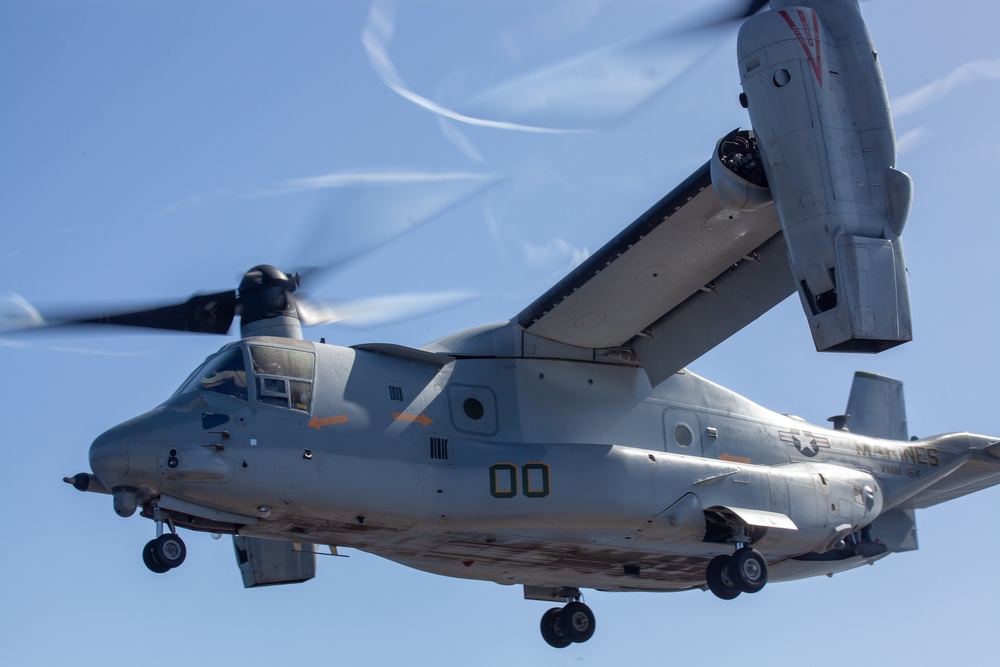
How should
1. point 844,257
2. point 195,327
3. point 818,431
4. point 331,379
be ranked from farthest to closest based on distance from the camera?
1. point 818,431
2. point 195,327
3. point 331,379
4. point 844,257

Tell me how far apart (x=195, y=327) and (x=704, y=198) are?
6.68 metres

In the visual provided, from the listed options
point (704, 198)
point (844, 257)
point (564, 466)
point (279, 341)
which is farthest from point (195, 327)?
point (844, 257)

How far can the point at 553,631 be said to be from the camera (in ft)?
67.2

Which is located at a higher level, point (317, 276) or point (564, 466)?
point (317, 276)

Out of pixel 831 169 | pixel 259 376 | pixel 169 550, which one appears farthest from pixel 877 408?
pixel 169 550

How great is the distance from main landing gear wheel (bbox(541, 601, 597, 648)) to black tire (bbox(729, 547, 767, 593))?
11.5 ft

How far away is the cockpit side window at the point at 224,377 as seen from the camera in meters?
15.8

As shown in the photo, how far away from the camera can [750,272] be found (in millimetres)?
17641

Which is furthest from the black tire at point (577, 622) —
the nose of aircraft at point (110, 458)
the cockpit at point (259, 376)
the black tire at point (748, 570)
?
the nose of aircraft at point (110, 458)

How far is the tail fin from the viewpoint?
893 inches

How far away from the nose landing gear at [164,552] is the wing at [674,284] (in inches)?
212

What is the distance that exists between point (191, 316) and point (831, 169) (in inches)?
322

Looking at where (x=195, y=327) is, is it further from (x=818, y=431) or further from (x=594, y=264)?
(x=818, y=431)

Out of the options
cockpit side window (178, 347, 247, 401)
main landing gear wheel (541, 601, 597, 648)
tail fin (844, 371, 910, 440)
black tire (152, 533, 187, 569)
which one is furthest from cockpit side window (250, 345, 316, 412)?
tail fin (844, 371, 910, 440)
